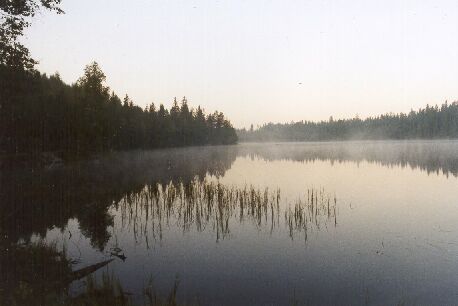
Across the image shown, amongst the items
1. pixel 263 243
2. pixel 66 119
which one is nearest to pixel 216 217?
pixel 263 243

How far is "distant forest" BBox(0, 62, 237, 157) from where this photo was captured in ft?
89.6

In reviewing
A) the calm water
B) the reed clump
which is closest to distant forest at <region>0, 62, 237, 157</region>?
the calm water

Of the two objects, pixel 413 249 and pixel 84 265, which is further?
pixel 413 249

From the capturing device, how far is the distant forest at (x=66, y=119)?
1075 inches

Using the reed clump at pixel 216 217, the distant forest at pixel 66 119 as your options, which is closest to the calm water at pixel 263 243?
the reed clump at pixel 216 217

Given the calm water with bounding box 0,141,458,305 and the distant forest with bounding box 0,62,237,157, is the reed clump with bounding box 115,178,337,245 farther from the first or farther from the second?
the distant forest with bounding box 0,62,237,157

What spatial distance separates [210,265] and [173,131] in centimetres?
10610

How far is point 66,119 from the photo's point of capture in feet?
166

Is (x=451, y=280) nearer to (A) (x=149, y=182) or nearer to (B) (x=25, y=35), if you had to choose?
(B) (x=25, y=35)

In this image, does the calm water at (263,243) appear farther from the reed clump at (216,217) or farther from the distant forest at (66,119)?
the distant forest at (66,119)

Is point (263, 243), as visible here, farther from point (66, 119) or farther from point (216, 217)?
point (66, 119)

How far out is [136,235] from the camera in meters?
15.4

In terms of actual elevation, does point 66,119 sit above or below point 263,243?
above

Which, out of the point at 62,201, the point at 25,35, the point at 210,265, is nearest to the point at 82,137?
the point at 62,201
